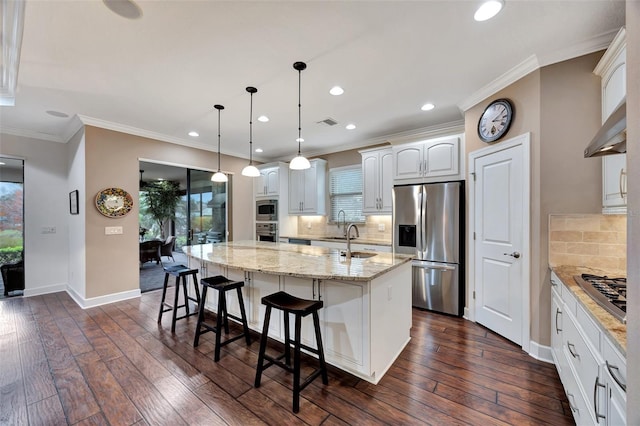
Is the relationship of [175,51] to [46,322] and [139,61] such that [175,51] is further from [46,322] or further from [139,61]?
[46,322]

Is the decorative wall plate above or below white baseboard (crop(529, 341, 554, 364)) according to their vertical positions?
above

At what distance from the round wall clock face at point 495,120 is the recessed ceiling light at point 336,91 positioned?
165 centimetres

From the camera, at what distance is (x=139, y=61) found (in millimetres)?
2416

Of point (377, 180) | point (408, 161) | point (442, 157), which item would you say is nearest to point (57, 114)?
point (377, 180)

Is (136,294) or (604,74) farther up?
(604,74)

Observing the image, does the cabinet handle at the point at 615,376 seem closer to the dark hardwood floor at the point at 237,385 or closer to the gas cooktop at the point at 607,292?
the gas cooktop at the point at 607,292

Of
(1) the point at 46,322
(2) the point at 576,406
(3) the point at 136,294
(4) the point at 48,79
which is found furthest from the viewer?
(3) the point at 136,294

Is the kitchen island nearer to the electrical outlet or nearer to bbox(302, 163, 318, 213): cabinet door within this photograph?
the electrical outlet

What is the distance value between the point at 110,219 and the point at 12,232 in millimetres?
2092

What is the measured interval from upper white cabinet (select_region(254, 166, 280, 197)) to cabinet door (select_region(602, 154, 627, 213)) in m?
4.81

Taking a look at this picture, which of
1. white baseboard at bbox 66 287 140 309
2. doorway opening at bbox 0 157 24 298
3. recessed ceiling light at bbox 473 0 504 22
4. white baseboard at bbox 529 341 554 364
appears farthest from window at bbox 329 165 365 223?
doorway opening at bbox 0 157 24 298

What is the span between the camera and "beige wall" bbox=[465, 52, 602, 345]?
7.31ft

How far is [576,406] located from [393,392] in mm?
1085

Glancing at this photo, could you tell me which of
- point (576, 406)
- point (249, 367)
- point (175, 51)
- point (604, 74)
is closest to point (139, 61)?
point (175, 51)
